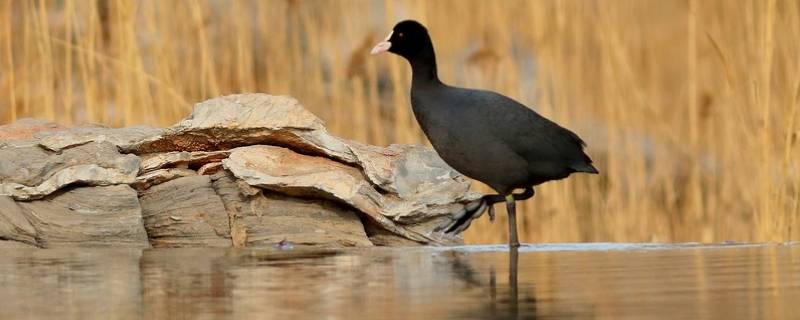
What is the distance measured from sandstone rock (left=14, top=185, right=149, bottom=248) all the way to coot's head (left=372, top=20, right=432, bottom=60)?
1.09m

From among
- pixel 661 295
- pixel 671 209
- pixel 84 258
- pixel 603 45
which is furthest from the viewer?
pixel 671 209

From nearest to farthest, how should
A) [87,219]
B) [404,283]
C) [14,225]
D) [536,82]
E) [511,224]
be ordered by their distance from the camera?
[404,283] → [14,225] → [87,219] → [511,224] → [536,82]

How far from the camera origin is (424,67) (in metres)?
4.88

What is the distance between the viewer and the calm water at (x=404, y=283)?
226 cm

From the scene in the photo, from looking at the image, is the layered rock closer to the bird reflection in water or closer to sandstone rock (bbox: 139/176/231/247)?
sandstone rock (bbox: 139/176/231/247)

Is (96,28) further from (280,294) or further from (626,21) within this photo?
(280,294)

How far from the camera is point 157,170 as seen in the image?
4.57m

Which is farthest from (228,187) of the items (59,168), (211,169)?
(59,168)

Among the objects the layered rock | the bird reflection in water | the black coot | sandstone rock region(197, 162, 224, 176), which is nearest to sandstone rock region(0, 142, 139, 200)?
the layered rock

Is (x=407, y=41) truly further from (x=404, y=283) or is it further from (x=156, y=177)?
(x=404, y=283)

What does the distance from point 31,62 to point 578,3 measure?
2.49m

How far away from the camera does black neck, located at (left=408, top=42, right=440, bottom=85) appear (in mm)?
4797

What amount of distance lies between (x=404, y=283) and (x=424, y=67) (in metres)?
2.09

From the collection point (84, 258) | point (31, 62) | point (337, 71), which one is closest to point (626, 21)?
point (337, 71)
